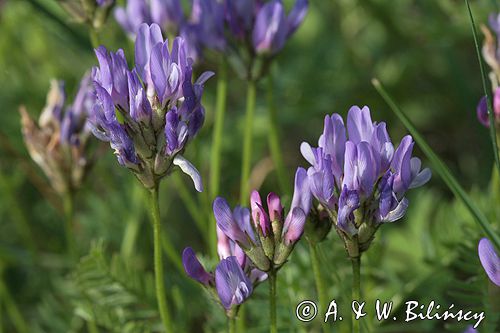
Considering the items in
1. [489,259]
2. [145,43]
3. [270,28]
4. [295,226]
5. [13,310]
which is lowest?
[489,259]

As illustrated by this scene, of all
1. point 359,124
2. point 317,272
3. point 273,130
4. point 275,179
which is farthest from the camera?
point 275,179

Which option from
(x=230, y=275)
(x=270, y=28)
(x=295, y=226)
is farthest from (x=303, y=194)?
(x=270, y=28)

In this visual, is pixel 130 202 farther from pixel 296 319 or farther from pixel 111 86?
pixel 111 86

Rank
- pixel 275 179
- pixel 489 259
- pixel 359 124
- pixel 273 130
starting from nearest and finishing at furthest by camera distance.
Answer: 1. pixel 489 259
2. pixel 359 124
3. pixel 273 130
4. pixel 275 179

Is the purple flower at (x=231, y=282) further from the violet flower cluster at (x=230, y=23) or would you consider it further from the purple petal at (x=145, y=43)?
the violet flower cluster at (x=230, y=23)

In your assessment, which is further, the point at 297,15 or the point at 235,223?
the point at 297,15

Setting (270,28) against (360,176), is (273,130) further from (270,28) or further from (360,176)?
(360,176)

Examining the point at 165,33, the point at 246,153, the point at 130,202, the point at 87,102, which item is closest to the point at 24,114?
the point at 87,102
